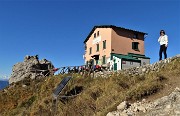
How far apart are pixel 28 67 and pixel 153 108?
37.0 metres

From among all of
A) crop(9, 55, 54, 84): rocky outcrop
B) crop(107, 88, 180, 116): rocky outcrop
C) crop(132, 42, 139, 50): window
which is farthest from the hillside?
crop(132, 42, 139, 50): window

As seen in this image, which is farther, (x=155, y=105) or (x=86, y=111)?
(x=86, y=111)

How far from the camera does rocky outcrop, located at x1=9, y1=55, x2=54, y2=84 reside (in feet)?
145

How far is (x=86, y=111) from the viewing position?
15.4m

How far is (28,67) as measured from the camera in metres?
45.5

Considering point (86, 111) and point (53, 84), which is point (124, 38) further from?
point (86, 111)

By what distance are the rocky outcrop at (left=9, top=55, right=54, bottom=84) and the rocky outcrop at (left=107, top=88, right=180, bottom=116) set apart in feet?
107

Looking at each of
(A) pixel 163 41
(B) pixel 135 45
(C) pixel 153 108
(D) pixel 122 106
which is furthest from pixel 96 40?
(C) pixel 153 108

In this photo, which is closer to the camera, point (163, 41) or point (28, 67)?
point (163, 41)

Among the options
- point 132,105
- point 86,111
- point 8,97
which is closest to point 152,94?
point 132,105

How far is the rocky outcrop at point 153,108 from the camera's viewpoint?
10.1 meters

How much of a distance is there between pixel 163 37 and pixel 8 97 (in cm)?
2132

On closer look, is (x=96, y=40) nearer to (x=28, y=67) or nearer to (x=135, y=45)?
(x=135, y=45)

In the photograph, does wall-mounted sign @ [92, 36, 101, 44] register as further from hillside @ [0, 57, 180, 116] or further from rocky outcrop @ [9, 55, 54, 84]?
hillside @ [0, 57, 180, 116]
